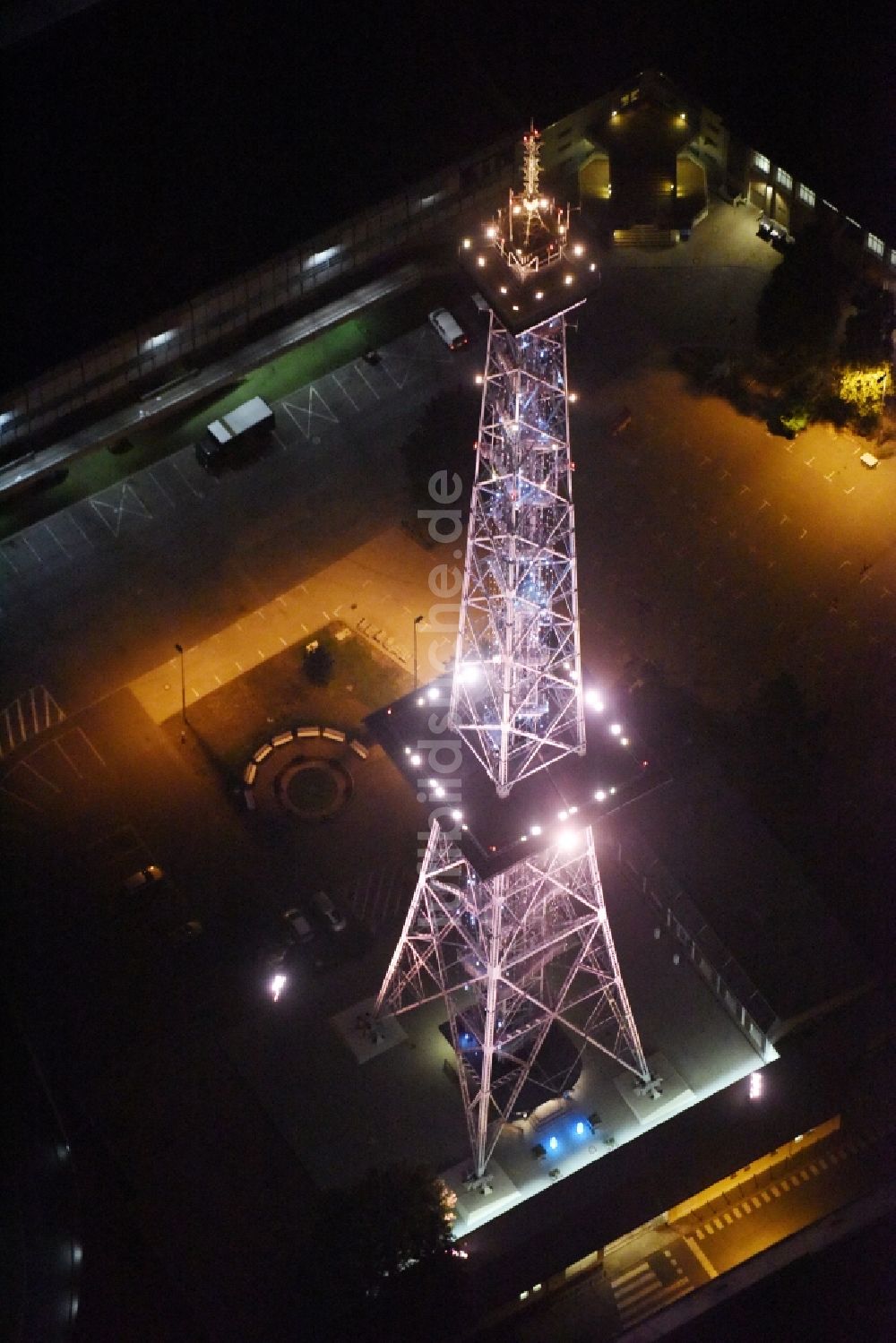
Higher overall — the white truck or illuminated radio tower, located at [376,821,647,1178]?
the white truck

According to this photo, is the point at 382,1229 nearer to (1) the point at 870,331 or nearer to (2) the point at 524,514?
(2) the point at 524,514

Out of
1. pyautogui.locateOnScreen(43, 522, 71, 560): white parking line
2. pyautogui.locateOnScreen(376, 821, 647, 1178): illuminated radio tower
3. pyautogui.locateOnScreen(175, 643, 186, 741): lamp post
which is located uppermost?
pyautogui.locateOnScreen(43, 522, 71, 560): white parking line

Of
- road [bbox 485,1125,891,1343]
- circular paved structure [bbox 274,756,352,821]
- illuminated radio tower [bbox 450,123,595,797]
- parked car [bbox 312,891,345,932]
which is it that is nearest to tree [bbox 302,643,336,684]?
circular paved structure [bbox 274,756,352,821]

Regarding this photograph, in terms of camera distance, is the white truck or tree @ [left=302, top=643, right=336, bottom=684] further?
the white truck

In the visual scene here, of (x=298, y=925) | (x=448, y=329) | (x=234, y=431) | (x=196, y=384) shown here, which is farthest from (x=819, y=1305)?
(x=448, y=329)

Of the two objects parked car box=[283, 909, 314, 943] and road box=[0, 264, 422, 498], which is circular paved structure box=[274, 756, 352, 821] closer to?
parked car box=[283, 909, 314, 943]

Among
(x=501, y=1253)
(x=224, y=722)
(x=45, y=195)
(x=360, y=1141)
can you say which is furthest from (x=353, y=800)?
(x=45, y=195)

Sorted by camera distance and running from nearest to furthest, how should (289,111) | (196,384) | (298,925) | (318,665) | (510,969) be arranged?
(510,969) → (298,925) → (318,665) → (196,384) → (289,111)
